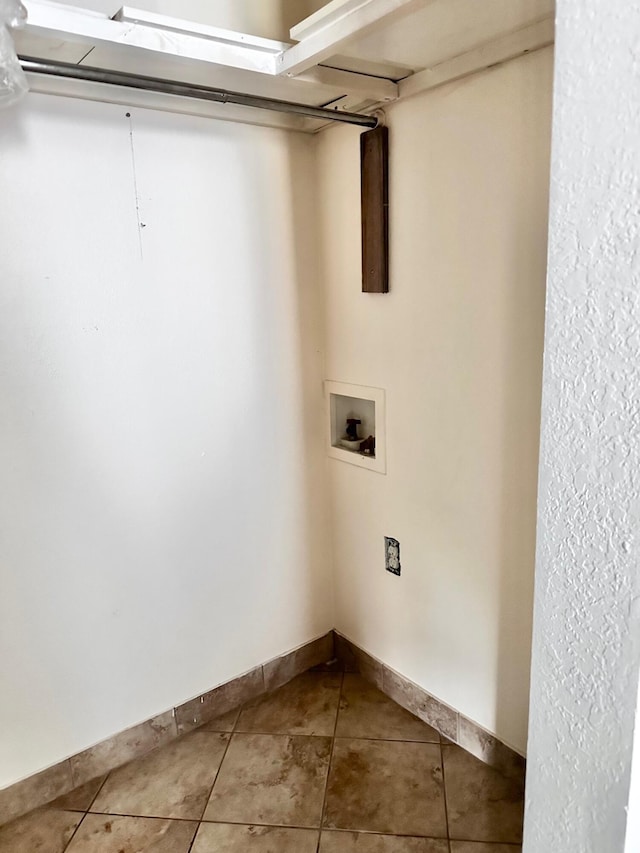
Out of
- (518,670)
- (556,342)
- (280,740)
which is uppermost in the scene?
(556,342)

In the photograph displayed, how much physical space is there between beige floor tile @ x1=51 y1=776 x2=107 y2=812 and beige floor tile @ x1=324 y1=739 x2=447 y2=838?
0.60 meters

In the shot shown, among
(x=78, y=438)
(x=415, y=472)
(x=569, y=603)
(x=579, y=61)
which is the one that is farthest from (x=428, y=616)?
(x=579, y=61)

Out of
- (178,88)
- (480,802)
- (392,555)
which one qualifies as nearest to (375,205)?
(178,88)

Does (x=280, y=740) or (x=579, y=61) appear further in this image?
(x=280, y=740)

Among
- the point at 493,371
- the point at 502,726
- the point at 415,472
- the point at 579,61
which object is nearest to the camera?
the point at 579,61

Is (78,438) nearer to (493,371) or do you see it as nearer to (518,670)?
(493,371)

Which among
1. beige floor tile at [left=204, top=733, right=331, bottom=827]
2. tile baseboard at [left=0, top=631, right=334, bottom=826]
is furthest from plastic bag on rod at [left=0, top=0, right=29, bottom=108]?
beige floor tile at [left=204, top=733, right=331, bottom=827]

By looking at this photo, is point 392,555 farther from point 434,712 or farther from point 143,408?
point 143,408

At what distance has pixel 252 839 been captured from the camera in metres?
1.38

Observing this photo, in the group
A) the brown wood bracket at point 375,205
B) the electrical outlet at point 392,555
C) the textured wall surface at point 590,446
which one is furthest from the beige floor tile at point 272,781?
the brown wood bracket at point 375,205

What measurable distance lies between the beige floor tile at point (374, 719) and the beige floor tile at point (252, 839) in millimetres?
338

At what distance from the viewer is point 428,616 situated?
166cm

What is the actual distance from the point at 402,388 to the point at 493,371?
0.97 feet

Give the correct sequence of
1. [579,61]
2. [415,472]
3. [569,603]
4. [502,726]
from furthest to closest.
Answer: [415,472], [502,726], [569,603], [579,61]
